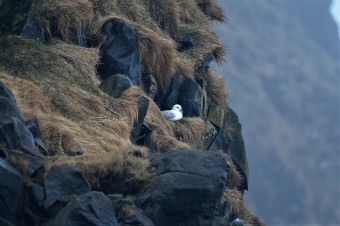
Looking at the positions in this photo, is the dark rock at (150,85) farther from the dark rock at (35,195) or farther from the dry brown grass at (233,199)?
the dark rock at (35,195)

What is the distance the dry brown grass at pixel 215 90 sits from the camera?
63.7 feet

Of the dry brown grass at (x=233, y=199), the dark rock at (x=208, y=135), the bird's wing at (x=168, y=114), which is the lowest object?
the dry brown grass at (x=233, y=199)

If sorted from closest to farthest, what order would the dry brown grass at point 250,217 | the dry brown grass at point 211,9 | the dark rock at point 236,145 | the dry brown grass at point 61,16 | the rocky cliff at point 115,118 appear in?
the rocky cliff at point 115,118 → the dry brown grass at point 61,16 → the dry brown grass at point 250,217 → the dark rock at point 236,145 → the dry brown grass at point 211,9

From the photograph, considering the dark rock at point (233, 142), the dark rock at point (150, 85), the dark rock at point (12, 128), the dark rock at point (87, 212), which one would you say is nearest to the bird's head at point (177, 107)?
the dark rock at point (150, 85)

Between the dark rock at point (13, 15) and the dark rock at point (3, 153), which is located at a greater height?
the dark rock at point (13, 15)

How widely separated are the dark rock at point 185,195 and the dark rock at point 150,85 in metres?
6.89

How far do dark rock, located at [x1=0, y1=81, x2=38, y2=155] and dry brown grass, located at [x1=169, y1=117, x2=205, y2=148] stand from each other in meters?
5.63

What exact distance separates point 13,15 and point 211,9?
7004 millimetres

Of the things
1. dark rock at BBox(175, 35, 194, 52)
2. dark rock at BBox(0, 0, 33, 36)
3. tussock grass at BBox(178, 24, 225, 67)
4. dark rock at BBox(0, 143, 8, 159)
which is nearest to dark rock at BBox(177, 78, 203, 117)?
tussock grass at BBox(178, 24, 225, 67)

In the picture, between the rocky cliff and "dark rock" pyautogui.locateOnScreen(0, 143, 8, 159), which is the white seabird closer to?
the rocky cliff

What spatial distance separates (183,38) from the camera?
62.3 feet

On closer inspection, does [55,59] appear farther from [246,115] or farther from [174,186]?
[246,115]

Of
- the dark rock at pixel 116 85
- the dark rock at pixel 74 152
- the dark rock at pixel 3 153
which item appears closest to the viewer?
the dark rock at pixel 3 153

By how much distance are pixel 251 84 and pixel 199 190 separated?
148 meters
